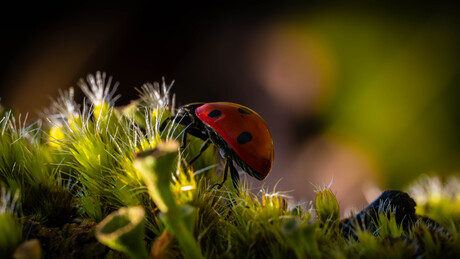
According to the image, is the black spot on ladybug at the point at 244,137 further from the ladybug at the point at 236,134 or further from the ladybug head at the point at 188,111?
the ladybug head at the point at 188,111

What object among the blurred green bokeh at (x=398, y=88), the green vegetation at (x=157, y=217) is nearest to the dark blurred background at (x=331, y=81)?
the blurred green bokeh at (x=398, y=88)

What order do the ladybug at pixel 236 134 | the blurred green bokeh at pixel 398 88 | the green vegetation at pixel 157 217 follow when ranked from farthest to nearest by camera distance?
the blurred green bokeh at pixel 398 88 → the ladybug at pixel 236 134 → the green vegetation at pixel 157 217

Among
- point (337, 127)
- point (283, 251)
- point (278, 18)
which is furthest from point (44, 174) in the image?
point (278, 18)

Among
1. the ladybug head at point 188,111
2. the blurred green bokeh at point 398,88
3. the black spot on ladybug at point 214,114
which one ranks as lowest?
the blurred green bokeh at point 398,88

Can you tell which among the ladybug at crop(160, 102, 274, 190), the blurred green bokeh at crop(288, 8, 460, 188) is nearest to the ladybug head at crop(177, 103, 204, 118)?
the ladybug at crop(160, 102, 274, 190)

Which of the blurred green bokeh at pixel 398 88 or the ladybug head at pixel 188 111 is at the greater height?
the ladybug head at pixel 188 111

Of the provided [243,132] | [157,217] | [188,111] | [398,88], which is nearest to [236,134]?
[243,132]

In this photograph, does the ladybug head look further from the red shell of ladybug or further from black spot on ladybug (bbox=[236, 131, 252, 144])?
black spot on ladybug (bbox=[236, 131, 252, 144])

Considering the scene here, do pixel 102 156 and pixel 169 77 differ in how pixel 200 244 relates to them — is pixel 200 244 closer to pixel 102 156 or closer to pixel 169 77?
pixel 102 156
